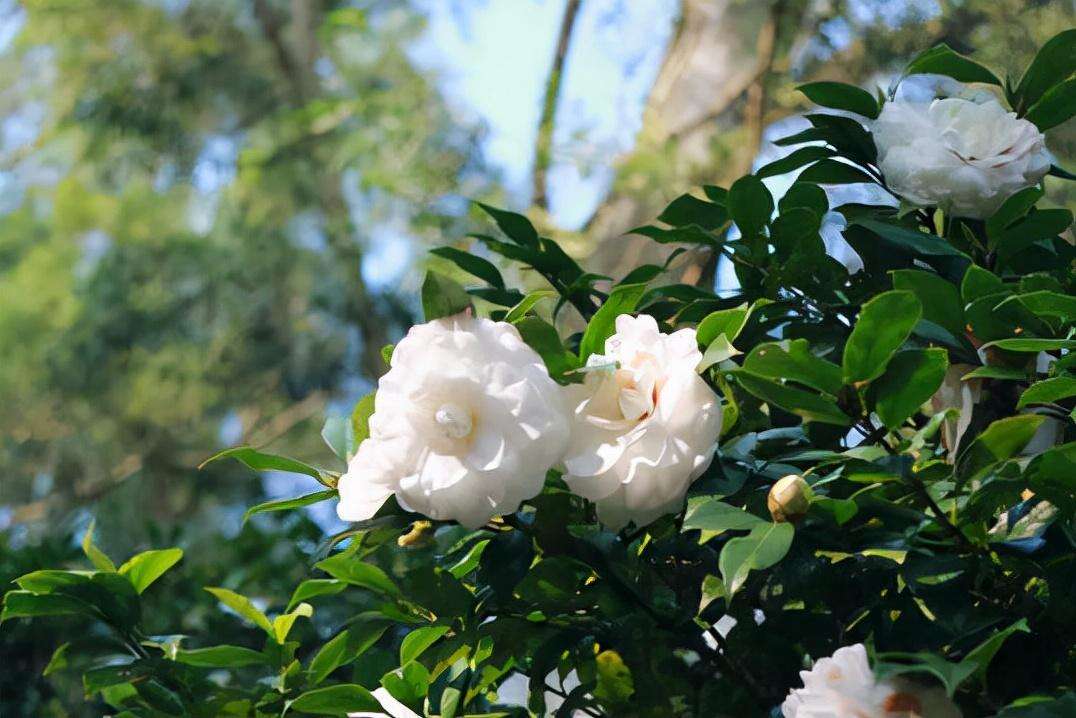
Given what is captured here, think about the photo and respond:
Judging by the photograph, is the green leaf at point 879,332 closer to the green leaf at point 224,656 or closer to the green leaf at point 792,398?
the green leaf at point 792,398

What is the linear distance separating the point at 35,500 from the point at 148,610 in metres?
3.16

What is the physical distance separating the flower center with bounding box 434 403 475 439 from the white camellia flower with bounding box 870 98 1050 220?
8.9 inches

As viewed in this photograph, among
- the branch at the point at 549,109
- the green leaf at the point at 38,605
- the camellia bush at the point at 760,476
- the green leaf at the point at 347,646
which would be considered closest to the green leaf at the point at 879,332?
the camellia bush at the point at 760,476

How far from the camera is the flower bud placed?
0.35m

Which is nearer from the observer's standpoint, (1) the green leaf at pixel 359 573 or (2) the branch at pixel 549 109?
(1) the green leaf at pixel 359 573

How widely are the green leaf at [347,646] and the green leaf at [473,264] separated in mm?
155

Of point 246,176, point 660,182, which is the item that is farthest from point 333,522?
point 246,176

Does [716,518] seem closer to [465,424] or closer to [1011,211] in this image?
[465,424]

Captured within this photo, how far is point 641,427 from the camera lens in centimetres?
37

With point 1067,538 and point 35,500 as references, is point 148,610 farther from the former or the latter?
point 35,500

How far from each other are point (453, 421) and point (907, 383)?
0.14 m

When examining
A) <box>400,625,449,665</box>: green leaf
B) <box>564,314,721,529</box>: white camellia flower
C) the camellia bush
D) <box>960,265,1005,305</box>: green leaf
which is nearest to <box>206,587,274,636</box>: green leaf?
the camellia bush

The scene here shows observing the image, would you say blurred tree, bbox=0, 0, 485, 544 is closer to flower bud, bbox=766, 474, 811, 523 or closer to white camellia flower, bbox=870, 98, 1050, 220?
white camellia flower, bbox=870, 98, 1050, 220

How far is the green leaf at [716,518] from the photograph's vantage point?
345 millimetres
